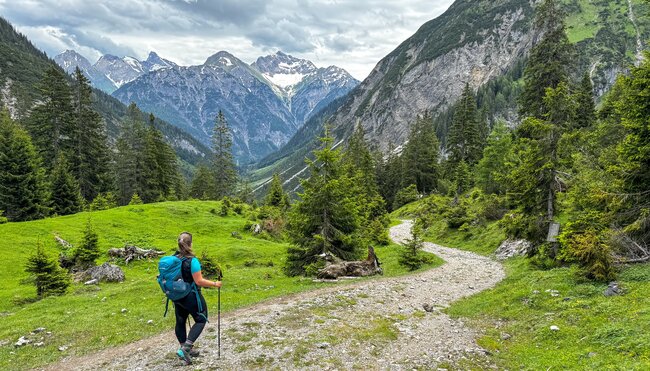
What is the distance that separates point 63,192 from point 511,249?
50674mm

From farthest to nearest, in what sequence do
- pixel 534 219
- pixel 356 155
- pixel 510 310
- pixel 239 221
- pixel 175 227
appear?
1. pixel 356 155
2. pixel 239 221
3. pixel 175 227
4. pixel 534 219
5. pixel 510 310

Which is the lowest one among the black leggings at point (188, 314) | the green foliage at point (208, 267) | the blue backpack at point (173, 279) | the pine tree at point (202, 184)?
the green foliage at point (208, 267)

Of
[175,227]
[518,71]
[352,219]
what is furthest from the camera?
[518,71]

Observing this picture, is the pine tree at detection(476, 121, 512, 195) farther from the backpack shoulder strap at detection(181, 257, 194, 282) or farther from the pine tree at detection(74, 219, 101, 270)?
the backpack shoulder strap at detection(181, 257, 194, 282)

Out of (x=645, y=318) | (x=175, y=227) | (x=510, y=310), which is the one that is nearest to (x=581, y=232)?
(x=510, y=310)

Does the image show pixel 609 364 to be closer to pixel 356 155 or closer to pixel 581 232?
pixel 581 232

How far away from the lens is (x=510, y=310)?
1381 cm

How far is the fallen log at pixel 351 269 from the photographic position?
20719 mm

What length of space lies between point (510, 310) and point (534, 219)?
8.36 metres

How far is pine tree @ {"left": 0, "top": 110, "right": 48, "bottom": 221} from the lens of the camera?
37.3 metres

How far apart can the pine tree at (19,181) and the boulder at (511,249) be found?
154 ft

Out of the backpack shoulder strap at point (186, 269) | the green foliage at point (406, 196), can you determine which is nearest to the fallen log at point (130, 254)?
the backpack shoulder strap at point (186, 269)

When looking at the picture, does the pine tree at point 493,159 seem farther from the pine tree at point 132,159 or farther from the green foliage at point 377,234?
the pine tree at point 132,159

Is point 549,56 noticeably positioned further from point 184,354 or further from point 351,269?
point 184,354
